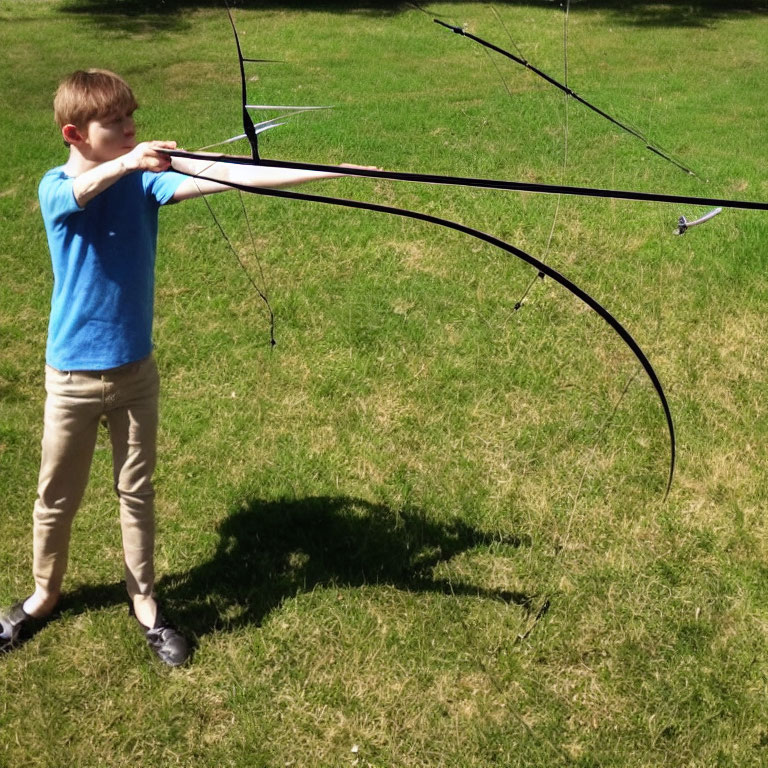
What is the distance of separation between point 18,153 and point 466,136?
3927 millimetres

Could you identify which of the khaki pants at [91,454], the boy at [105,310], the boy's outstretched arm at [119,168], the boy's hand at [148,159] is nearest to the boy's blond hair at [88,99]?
the boy at [105,310]

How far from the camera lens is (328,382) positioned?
183 inches

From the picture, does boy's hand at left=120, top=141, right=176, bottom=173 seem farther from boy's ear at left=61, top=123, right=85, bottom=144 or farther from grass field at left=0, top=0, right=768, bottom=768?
grass field at left=0, top=0, right=768, bottom=768

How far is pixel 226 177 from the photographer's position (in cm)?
282

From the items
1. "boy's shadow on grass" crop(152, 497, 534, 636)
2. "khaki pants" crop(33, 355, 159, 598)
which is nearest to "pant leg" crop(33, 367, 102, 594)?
"khaki pants" crop(33, 355, 159, 598)

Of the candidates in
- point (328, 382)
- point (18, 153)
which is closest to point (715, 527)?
point (328, 382)

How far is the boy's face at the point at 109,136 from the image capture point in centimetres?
261

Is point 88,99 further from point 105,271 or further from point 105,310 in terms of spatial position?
point 105,310

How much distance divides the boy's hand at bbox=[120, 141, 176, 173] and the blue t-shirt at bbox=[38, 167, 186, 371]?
318 millimetres

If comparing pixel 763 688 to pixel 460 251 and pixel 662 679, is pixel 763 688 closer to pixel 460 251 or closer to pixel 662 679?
pixel 662 679

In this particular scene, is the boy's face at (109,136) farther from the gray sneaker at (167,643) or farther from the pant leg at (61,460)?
the gray sneaker at (167,643)

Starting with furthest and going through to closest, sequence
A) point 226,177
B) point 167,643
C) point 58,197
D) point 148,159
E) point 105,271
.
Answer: point 167,643
point 226,177
point 105,271
point 58,197
point 148,159

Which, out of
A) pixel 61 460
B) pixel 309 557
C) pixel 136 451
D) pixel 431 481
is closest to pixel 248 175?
pixel 136 451

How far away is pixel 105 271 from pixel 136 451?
60 cm
